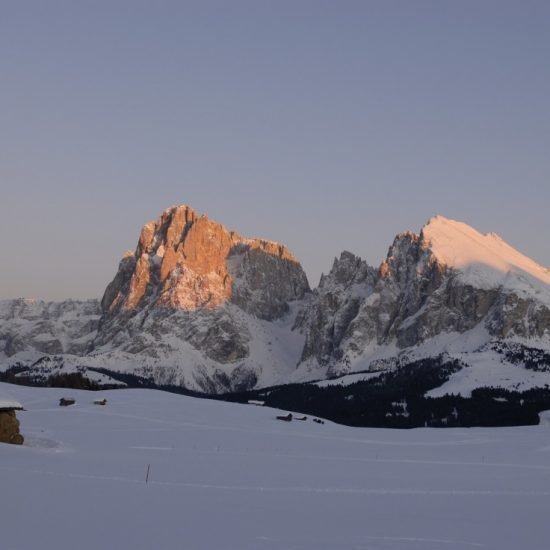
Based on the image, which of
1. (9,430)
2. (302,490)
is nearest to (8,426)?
(9,430)

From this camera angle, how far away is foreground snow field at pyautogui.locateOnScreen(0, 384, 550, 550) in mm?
22812

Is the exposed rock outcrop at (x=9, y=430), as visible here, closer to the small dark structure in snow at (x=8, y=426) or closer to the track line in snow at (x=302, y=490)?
the small dark structure in snow at (x=8, y=426)

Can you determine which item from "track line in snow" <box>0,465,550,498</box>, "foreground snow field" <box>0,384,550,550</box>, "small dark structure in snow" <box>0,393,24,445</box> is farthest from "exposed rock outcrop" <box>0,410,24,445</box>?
"track line in snow" <box>0,465,550,498</box>

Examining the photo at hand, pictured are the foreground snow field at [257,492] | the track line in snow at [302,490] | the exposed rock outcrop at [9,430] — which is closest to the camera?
the foreground snow field at [257,492]

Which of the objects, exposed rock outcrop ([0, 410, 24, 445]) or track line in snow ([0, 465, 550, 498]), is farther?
exposed rock outcrop ([0, 410, 24, 445])

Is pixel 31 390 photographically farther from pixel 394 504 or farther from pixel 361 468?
pixel 394 504

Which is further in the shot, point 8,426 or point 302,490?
point 8,426

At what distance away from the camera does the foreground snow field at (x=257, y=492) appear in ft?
74.8

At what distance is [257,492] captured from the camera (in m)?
33.8

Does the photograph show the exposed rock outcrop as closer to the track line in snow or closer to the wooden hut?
the wooden hut

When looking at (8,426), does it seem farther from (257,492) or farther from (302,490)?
(302,490)

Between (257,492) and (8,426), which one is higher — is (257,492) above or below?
below

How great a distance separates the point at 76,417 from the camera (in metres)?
78.4

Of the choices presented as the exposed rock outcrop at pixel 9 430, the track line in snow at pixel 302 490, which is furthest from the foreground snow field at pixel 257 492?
the exposed rock outcrop at pixel 9 430
